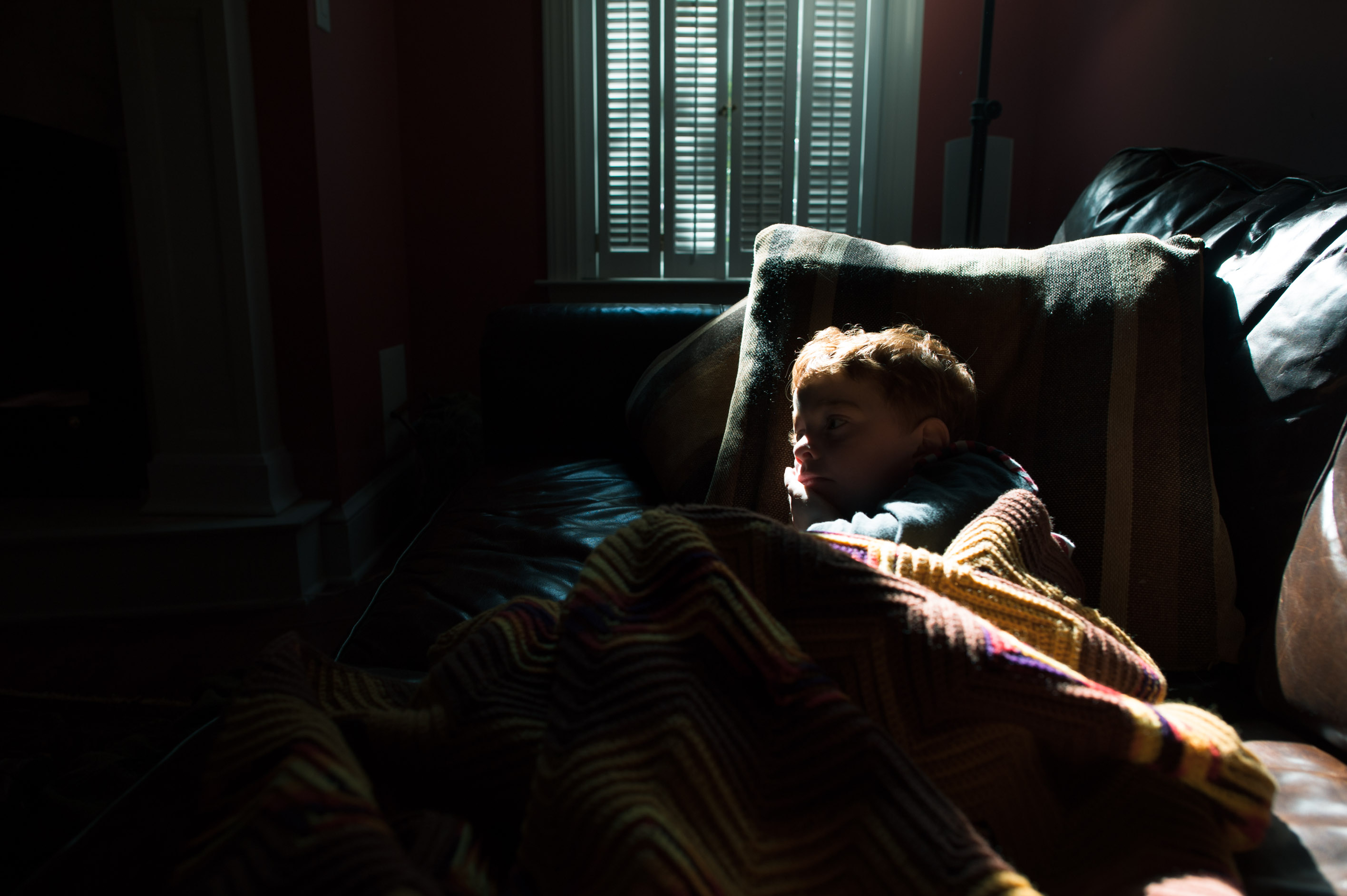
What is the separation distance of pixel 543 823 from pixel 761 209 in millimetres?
2541

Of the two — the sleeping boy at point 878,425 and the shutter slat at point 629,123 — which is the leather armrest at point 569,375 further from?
the shutter slat at point 629,123

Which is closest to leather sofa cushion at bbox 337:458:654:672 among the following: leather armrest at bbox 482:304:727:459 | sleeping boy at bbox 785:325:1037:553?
leather armrest at bbox 482:304:727:459

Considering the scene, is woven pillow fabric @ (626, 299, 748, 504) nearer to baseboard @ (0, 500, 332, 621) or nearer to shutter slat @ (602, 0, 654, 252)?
baseboard @ (0, 500, 332, 621)

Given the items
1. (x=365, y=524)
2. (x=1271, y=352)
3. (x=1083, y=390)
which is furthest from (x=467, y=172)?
(x=1271, y=352)

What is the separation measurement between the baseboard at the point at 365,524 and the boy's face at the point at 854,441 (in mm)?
1581

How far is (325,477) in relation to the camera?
2.10m

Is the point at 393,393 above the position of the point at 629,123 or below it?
below

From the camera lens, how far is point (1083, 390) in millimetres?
969

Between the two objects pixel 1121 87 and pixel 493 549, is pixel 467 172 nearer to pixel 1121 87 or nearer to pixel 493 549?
pixel 493 549

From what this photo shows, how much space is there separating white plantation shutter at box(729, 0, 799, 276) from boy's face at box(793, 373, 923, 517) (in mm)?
1856

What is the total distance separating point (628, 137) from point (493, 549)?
193cm

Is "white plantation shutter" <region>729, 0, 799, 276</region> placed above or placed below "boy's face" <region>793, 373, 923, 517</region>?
above

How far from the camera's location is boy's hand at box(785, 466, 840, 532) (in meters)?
0.99

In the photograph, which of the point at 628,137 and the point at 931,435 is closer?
the point at 931,435
